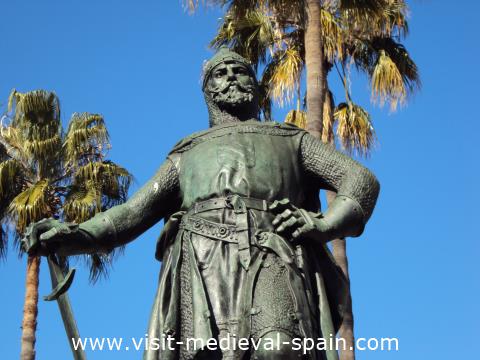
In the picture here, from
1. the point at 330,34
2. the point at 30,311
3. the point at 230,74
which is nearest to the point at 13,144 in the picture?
the point at 30,311

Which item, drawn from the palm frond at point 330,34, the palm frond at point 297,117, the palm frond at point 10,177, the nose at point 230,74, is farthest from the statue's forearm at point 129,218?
the palm frond at point 10,177

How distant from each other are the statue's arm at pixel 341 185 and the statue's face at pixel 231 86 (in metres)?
0.48

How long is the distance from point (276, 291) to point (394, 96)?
14196mm

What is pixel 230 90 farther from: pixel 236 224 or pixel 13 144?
pixel 13 144

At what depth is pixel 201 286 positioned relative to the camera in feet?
19.8

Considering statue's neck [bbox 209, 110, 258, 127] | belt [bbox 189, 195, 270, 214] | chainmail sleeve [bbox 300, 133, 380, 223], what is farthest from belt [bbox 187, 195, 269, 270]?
statue's neck [bbox 209, 110, 258, 127]

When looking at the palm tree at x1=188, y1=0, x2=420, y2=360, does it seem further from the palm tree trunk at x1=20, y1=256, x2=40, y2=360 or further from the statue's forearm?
the statue's forearm

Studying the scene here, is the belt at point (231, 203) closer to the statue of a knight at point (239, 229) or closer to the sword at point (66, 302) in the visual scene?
the statue of a knight at point (239, 229)

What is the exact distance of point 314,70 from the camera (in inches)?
648

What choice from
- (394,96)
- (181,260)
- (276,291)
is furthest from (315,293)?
(394,96)

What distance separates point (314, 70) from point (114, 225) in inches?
404

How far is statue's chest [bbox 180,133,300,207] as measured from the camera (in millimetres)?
6348

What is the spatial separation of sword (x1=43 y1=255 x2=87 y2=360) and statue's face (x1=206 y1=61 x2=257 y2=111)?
1.57 m

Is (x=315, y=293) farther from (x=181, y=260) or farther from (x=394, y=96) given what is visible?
(x=394, y=96)
